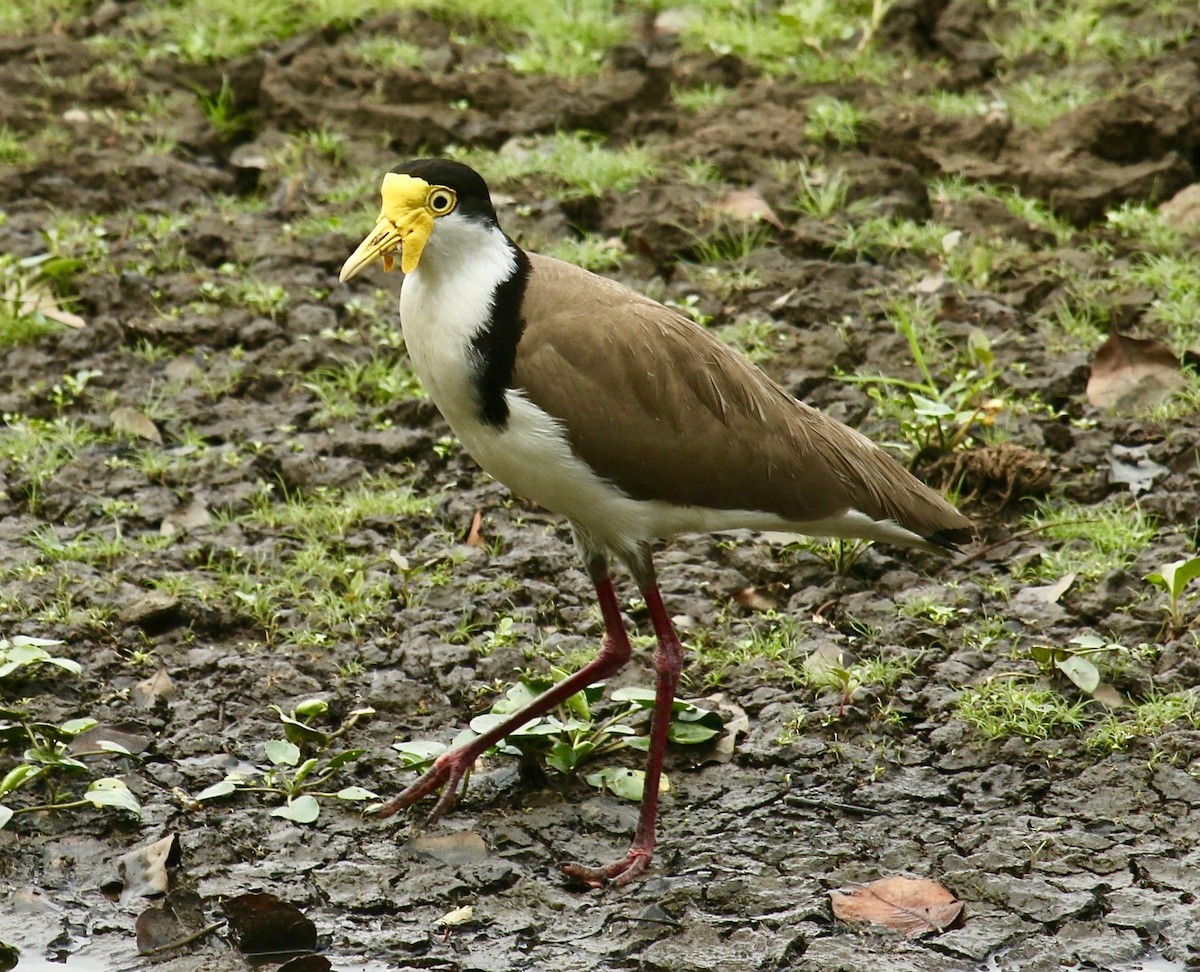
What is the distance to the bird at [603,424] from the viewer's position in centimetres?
469

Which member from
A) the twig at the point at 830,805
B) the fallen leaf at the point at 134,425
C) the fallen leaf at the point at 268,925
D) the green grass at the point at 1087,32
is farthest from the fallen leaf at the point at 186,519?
the green grass at the point at 1087,32

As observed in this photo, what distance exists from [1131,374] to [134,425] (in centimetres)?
382

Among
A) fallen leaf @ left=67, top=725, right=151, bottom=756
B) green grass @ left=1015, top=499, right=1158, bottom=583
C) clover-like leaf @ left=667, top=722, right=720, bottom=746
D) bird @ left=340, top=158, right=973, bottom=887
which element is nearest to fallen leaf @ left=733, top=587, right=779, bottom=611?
bird @ left=340, top=158, right=973, bottom=887

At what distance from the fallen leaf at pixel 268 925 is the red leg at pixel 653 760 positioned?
742 mm

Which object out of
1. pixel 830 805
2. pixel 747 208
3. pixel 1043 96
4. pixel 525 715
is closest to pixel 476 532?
pixel 525 715

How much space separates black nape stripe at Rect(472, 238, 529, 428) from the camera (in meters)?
4.68

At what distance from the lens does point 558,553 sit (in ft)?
19.6

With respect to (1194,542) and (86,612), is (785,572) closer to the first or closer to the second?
(1194,542)

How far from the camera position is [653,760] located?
4.75 meters

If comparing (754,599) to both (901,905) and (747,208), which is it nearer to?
(901,905)

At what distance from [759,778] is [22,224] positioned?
4525 mm

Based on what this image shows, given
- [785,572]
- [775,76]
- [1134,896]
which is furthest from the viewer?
[775,76]

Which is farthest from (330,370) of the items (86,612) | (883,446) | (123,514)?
(883,446)

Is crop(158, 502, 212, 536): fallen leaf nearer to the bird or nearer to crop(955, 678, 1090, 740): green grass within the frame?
the bird
